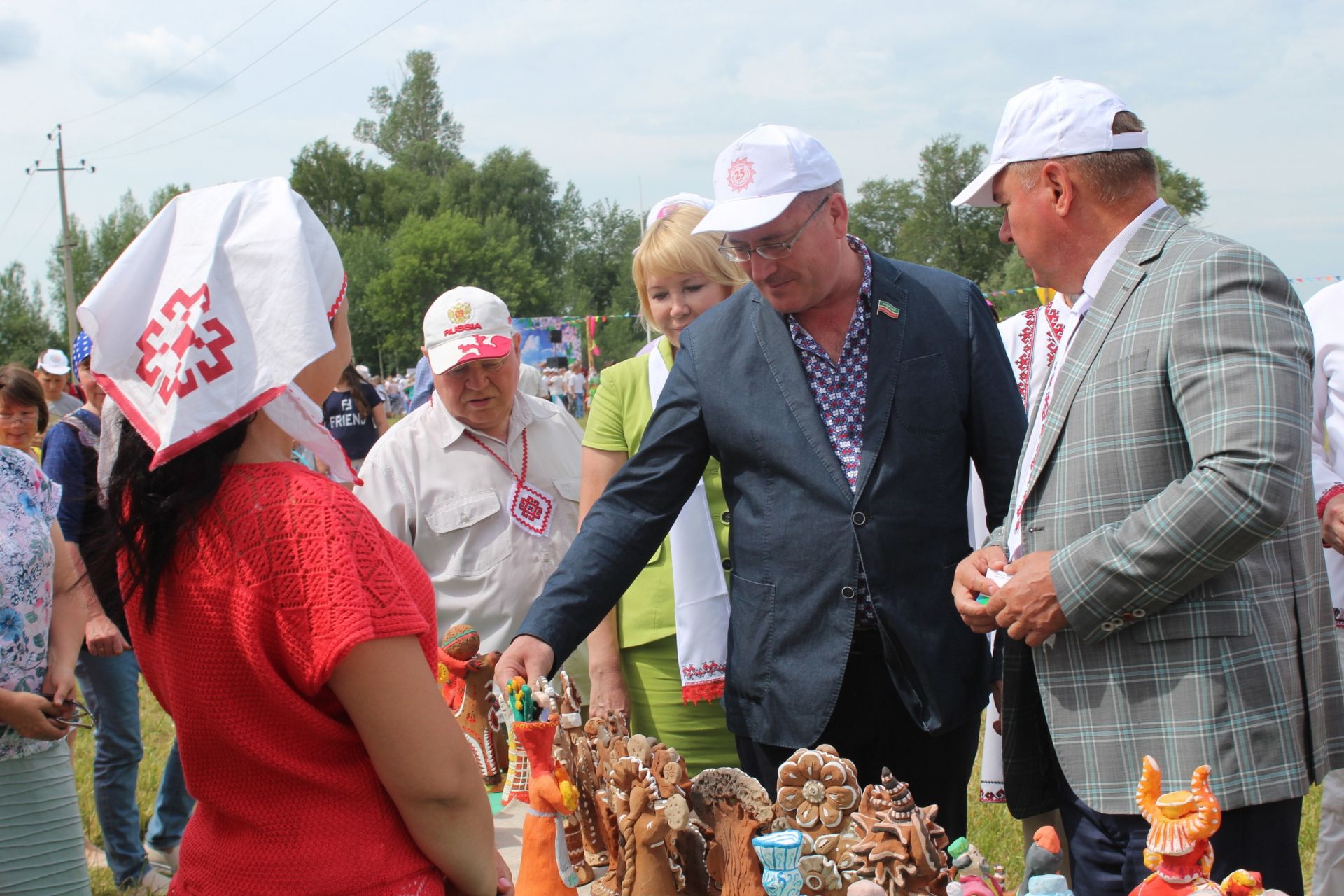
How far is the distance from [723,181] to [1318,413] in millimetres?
1728

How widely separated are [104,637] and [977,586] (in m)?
3.00

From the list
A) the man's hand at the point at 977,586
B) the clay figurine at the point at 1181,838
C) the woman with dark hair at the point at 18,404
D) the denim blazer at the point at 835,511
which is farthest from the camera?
the woman with dark hair at the point at 18,404

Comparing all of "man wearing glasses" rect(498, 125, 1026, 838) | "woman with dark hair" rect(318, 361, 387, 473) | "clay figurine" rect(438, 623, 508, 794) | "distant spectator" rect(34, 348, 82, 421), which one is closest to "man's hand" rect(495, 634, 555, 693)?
"man wearing glasses" rect(498, 125, 1026, 838)

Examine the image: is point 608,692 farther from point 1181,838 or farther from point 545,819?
point 1181,838

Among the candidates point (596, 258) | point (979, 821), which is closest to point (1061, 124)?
point (979, 821)

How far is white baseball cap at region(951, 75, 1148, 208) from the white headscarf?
1246mm

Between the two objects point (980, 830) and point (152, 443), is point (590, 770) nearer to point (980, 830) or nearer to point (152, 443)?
point (152, 443)

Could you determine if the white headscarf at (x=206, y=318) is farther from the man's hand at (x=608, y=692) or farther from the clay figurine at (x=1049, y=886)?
the man's hand at (x=608, y=692)

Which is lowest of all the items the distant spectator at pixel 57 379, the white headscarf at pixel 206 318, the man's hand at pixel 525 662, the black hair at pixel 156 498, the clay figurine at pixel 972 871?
the clay figurine at pixel 972 871

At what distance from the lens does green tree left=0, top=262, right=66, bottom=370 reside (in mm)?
37469

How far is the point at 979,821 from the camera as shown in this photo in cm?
385

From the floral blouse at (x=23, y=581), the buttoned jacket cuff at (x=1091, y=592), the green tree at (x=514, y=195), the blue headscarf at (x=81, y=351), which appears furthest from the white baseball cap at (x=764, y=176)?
the green tree at (x=514, y=195)

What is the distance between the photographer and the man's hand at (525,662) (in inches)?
81.4

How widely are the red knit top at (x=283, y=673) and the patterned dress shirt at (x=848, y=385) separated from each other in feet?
3.34
